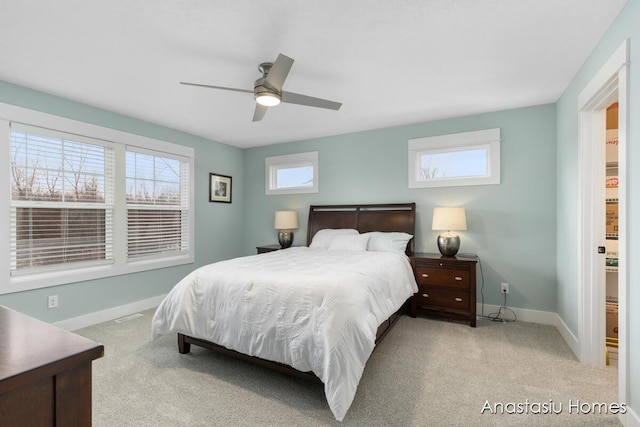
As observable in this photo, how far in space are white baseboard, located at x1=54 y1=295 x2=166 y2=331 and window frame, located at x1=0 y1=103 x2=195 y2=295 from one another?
413mm

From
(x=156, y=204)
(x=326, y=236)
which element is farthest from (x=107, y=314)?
(x=326, y=236)

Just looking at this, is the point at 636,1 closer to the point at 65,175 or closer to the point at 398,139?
the point at 398,139

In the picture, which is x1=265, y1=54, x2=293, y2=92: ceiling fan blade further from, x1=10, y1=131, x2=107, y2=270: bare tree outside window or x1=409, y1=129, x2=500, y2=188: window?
x1=10, y1=131, x2=107, y2=270: bare tree outside window

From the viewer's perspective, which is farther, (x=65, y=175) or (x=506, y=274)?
(x=506, y=274)

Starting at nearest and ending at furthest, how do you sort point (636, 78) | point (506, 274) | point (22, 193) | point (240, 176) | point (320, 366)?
point (636, 78) → point (320, 366) → point (22, 193) → point (506, 274) → point (240, 176)

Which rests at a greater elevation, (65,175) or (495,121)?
(495,121)

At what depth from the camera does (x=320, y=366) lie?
1.99 meters

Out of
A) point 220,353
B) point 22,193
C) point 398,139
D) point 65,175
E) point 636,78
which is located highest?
point 398,139

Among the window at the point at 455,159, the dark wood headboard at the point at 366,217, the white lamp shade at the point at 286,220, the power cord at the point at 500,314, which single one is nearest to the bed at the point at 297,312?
the dark wood headboard at the point at 366,217

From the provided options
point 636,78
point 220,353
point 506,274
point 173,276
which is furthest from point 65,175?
point 506,274

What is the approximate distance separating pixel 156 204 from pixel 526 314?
4.93 metres

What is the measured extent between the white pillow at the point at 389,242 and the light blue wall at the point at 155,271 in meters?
2.65

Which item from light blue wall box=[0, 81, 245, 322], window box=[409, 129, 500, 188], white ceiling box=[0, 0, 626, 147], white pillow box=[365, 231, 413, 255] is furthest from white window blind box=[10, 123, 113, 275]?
window box=[409, 129, 500, 188]

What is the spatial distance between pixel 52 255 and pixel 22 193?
2.28ft
